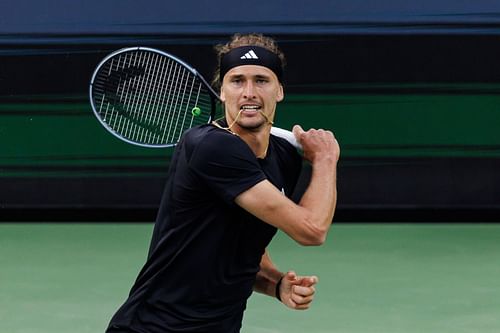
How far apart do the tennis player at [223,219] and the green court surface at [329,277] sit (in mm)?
2273

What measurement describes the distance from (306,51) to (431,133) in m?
0.97

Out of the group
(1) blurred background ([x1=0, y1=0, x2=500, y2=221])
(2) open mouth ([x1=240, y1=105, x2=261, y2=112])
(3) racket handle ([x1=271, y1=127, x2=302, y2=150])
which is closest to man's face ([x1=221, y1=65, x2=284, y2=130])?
(2) open mouth ([x1=240, y1=105, x2=261, y2=112])

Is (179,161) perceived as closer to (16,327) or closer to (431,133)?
(16,327)

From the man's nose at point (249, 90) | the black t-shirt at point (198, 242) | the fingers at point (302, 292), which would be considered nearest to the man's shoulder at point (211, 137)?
the black t-shirt at point (198, 242)

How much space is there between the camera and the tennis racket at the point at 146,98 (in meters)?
7.31

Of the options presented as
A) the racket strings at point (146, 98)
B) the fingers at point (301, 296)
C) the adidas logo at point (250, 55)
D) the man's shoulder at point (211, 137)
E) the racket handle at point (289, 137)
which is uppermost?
the racket strings at point (146, 98)

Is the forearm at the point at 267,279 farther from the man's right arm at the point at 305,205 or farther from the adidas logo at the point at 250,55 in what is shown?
the adidas logo at the point at 250,55

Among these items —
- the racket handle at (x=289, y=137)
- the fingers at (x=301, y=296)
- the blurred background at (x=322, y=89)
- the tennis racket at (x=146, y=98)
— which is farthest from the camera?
the blurred background at (x=322, y=89)

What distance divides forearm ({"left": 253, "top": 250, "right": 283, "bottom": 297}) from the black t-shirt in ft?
0.84

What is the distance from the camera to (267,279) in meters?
3.45

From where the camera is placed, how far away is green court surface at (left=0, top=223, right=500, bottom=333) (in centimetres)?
560

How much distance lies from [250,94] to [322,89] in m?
4.92

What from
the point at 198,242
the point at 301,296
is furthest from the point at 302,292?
the point at 198,242
